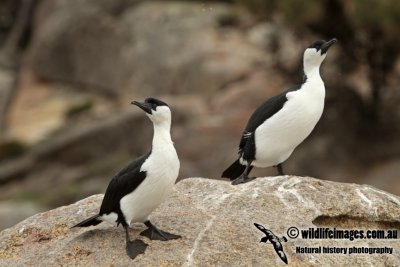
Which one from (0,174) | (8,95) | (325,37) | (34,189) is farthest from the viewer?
(8,95)

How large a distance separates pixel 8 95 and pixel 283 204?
104ft

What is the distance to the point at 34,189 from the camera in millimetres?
29312

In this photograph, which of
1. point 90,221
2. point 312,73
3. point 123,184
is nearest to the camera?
point 123,184

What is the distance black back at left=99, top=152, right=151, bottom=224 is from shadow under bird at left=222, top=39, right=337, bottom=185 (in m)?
1.74

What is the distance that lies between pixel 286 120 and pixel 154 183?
231 cm

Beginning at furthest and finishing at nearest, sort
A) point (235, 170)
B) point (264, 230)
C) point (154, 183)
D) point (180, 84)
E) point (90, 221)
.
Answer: point (180, 84), point (235, 170), point (90, 221), point (264, 230), point (154, 183)

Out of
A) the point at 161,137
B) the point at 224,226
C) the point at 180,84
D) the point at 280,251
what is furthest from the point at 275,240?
the point at 180,84

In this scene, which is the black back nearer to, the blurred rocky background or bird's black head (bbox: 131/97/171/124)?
bird's black head (bbox: 131/97/171/124)

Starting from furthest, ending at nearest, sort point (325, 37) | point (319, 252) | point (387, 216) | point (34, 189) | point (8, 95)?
1. point (8, 95)
2. point (34, 189)
3. point (325, 37)
4. point (387, 216)
5. point (319, 252)

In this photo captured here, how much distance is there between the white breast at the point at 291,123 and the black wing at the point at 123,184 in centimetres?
215

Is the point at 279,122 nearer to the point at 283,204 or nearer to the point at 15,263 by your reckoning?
the point at 283,204

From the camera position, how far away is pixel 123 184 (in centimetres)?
943

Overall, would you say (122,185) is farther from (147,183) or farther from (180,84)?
(180,84)

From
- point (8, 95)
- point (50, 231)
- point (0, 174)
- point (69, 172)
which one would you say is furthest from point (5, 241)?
point (8, 95)
